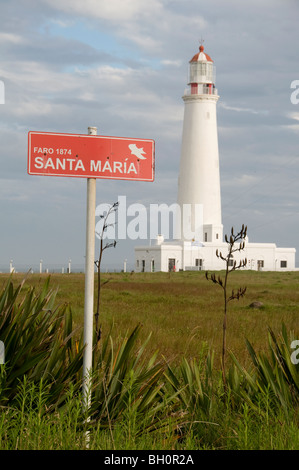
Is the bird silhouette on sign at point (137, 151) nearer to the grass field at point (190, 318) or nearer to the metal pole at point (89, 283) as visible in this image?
the metal pole at point (89, 283)

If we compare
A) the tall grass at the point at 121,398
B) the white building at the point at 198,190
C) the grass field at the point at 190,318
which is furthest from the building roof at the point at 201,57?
the tall grass at the point at 121,398

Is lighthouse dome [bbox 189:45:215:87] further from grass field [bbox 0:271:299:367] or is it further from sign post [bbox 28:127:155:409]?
sign post [bbox 28:127:155:409]

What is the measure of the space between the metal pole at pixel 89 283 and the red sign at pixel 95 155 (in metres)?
0.10

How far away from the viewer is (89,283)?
15.4ft

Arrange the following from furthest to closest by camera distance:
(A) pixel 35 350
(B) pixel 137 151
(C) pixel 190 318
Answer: (C) pixel 190 318, (A) pixel 35 350, (B) pixel 137 151

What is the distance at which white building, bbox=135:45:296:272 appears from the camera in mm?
52938

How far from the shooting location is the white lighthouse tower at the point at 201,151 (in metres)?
52.9

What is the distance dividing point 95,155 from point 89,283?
0.92 m

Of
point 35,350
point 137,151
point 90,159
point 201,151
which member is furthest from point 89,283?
point 201,151

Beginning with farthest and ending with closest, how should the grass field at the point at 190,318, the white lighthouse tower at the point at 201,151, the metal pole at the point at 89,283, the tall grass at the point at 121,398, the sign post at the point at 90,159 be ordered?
the white lighthouse tower at the point at 201,151 → the grass field at the point at 190,318 → the sign post at the point at 90,159 → the metal pole at the point at 89,283 → the tall grass at the point at 121,398

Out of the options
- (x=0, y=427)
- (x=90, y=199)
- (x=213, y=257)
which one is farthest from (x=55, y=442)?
(x=213, y=257)

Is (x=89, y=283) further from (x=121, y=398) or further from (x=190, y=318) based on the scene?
(x=190, y=318)
